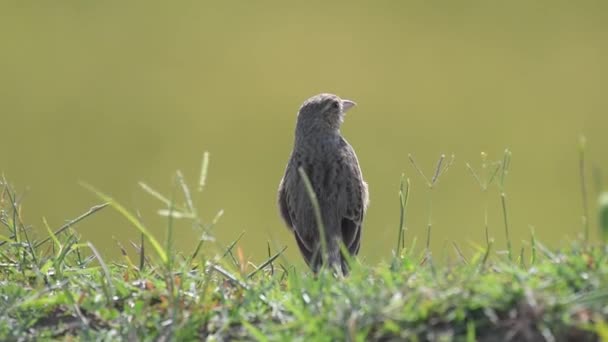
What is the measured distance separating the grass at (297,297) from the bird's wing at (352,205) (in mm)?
1598

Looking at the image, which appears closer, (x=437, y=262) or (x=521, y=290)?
(x=521, y=290)

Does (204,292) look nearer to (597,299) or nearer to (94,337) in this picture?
(94,337)

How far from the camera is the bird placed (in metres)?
6.30

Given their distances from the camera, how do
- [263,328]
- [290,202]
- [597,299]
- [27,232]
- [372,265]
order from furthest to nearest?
[290,202] → [27,232] → [372,265] → [263,328] → [597,299]

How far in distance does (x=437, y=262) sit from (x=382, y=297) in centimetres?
43

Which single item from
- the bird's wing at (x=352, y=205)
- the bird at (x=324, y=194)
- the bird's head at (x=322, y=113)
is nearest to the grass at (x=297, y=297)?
the bird at (x=324, y=194)

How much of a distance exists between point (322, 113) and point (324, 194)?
69cm

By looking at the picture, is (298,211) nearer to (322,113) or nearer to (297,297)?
(322,113)

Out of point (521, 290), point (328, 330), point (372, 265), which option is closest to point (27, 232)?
point (372, 265)

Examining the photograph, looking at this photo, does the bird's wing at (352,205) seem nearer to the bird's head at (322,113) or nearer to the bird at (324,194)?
the bird at (324,194)

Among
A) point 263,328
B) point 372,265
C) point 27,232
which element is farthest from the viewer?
point 27,232

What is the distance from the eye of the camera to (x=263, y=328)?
12.7 feet

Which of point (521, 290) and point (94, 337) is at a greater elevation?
point (521, 290)

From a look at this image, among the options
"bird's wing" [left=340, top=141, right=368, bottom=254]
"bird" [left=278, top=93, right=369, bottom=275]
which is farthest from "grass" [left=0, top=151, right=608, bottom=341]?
"bird's wing" [left=340, top=141, right=368, bottom=254]
